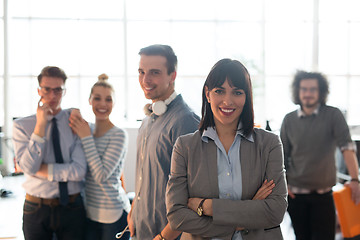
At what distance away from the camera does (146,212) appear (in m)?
1.94

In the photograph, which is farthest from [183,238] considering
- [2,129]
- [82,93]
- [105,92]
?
[2,129]

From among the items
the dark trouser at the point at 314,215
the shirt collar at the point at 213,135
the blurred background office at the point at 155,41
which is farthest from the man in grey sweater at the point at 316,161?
the blurred background office at the point at 155,41

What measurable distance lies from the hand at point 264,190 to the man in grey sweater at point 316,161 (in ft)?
4.62

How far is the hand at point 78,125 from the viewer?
224 cm

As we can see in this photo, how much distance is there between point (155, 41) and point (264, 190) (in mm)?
7858

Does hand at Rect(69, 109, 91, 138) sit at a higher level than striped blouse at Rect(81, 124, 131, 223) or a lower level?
higher

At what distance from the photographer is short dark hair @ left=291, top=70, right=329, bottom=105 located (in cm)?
285

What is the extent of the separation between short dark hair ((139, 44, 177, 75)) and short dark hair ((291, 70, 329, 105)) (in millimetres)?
1270

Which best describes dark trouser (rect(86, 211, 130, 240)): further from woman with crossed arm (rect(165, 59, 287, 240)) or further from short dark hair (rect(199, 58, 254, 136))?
short dark hair (rect(199, 58, 254, 136))

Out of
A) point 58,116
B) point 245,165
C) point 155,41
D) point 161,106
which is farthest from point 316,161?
point 155,41

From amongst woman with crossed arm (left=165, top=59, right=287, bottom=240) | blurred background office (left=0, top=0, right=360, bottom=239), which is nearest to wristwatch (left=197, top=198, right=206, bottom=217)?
woman with crossed arm (left=165, top=59, right=287, bottom=240)

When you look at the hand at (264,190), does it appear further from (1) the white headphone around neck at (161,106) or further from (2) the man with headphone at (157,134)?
(1) the white headphone around neck at (161,106)

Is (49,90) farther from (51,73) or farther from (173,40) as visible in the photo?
(173,40)

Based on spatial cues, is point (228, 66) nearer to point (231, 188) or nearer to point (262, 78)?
point (231, 188)
